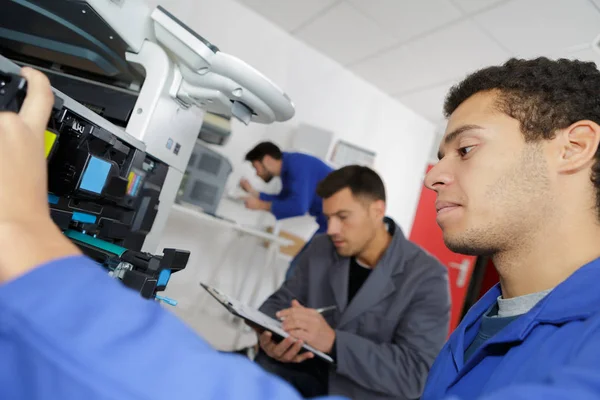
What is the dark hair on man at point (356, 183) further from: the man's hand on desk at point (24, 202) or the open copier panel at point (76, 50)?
the man's hand on desk at point (24, 202)

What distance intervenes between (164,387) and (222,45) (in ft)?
9.18

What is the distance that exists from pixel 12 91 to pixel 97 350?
28cm

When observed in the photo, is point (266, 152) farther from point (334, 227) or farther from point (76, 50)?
point (76, 50)

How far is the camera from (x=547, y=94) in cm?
65

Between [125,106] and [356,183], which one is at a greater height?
[356,183]

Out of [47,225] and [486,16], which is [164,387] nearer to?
[47,225]

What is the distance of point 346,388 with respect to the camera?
1.12 metres

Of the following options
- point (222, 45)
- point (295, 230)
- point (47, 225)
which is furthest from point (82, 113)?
point (295, 230)

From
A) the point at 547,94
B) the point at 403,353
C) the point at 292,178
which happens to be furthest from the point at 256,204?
the point at 547,94

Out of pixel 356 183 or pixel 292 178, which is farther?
pixel 292 178

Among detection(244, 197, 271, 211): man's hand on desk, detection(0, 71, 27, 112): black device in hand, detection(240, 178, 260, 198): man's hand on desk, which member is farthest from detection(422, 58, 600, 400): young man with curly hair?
detection(240, 178, 260, 198): man's hand on desk

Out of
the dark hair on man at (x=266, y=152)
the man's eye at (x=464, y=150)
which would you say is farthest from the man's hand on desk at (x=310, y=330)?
the dark hair on man at (x=266, y=152)

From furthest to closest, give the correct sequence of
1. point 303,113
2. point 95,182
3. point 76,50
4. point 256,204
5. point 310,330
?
point 303,113, point 256,204, point 310,330, point 76,50, point 95,182

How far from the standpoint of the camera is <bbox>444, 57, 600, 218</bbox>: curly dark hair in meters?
0.61
